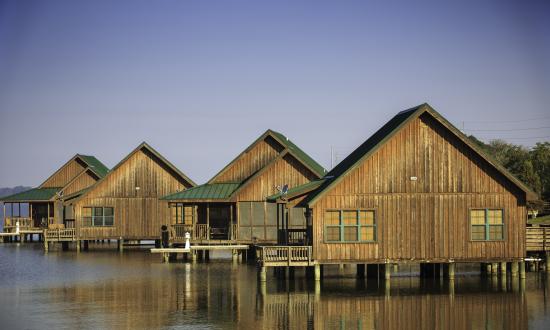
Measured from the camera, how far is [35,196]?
293 ft

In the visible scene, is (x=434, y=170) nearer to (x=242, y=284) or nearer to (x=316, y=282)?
(x=316, y=282)

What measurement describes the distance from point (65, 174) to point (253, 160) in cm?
2805

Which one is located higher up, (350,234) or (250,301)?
(350,234)

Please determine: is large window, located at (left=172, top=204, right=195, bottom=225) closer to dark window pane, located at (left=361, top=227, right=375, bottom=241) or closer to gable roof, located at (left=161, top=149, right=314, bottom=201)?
gable roof, located at (left=161, top=149, right=314, bottom=201)

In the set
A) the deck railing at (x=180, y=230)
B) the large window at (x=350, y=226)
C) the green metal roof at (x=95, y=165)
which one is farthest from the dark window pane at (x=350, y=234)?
the green metal roof at (x=95, y=165)

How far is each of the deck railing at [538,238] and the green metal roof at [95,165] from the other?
48.1m

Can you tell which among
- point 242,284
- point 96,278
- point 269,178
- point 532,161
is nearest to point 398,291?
point 242,284

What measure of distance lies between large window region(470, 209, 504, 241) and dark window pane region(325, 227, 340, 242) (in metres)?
6.93

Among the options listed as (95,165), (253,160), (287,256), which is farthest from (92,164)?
(287,256)

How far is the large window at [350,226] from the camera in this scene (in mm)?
45469

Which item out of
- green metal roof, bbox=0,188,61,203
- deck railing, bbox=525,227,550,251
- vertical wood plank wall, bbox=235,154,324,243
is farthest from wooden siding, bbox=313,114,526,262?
green metal roof, bbox=0,188,61,203

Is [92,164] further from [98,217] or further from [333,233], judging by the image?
[333,233]

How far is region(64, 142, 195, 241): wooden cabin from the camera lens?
75.7 meters

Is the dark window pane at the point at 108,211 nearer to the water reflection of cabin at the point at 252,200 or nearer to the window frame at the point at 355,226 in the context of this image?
the water reflection of cabin at the point at 252,200
